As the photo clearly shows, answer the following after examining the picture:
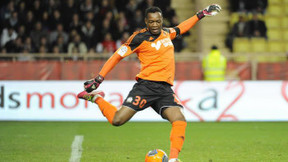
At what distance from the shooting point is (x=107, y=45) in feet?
52.5

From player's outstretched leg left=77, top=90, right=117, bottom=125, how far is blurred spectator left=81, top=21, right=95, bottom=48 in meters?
8.95

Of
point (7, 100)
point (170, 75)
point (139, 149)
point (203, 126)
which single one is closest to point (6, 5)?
point (7, 100)

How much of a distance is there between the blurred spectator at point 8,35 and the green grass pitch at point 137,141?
13.3ft

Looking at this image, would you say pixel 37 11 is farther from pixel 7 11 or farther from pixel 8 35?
pixel 8 35

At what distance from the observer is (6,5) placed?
17031 mm

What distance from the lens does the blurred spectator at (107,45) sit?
1592 centimetres

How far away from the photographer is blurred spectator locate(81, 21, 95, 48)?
52.9 ft

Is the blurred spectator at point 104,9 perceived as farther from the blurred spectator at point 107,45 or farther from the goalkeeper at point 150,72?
the goalkeeper at point 150,72

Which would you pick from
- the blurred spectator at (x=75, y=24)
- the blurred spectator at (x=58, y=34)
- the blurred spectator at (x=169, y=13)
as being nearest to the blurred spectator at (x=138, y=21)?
the blurred spectator at (x=169, y=13)

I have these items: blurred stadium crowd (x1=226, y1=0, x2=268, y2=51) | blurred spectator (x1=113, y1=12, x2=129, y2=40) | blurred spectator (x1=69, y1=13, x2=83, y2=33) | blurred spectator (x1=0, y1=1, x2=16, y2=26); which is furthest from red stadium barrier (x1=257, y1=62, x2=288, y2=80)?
blurred spectator (x1=0, y1=1, x2=16, y2=26)

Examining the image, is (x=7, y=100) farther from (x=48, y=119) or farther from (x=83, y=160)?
(x=83, y=160)

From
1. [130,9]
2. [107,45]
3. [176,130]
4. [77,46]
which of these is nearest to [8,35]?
[77,46]

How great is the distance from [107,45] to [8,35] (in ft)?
9.46

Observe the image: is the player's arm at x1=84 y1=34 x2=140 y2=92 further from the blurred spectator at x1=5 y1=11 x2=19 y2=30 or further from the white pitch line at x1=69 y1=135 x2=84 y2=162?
the blurred spectator at x1=5 y1=11 x2=19 y2=30
